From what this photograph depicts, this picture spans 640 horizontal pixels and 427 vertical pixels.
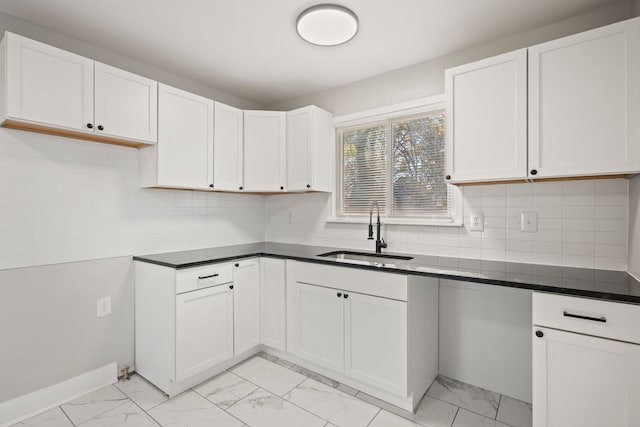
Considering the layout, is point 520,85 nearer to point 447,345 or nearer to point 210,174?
point 447,345

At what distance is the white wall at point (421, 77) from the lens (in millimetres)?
1982

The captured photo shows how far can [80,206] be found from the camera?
7.34 feet

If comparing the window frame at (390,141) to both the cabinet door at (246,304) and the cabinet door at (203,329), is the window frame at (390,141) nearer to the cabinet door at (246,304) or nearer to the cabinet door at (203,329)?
the cabinet door at (246,304)

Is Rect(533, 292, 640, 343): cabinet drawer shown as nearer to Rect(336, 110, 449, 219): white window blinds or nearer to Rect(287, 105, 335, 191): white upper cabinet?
Rect(336, 110, 449, 219): white window blinds

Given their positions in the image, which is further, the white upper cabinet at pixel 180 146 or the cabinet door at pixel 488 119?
the white upper cabinet at pixel 180 146

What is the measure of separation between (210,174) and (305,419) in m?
1.99

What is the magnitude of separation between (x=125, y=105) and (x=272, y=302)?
1.85m

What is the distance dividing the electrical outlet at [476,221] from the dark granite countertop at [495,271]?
24 centimetres

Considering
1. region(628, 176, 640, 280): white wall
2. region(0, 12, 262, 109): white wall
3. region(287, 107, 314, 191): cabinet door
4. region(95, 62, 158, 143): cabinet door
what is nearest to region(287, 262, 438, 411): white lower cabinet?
region(287, 107, 314, 191): cabinet door

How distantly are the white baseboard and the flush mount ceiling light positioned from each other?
274 centimetres

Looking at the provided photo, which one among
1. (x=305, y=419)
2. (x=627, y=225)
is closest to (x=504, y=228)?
(x=627, y=225)

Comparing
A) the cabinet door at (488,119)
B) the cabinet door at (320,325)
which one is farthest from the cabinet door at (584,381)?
the cabinet door at (320,325)

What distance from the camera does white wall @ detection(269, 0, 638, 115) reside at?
1.98 meters

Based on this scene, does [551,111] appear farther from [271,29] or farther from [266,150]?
[266,150]
